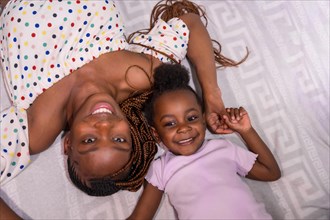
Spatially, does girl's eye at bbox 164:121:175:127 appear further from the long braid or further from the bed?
the bed

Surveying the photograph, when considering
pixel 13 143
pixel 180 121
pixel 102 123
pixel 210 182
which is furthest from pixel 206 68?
pixel 13 143

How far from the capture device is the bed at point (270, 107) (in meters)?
1.29

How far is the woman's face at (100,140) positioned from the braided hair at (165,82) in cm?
21

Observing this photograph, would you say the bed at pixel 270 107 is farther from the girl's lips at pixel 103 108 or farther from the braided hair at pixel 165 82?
the girl's lips at pixel 103 108

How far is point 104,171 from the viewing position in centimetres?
107

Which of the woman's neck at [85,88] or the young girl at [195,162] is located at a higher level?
the woman's neck at [85,88]

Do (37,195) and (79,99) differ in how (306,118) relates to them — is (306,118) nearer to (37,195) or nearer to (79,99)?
(79,99)

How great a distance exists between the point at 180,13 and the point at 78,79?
539 millimetres

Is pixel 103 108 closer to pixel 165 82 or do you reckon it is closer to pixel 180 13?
pixel 165 82

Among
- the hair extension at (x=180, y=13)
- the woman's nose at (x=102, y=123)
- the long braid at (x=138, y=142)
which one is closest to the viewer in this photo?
the woman's nose at (x=102, y=123)

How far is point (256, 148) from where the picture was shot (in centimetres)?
130

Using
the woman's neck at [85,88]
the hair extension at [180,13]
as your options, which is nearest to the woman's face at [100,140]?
the woman's neck at [85,88]

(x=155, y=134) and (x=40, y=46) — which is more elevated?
(x=40, y=46)

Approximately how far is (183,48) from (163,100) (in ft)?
0.84
